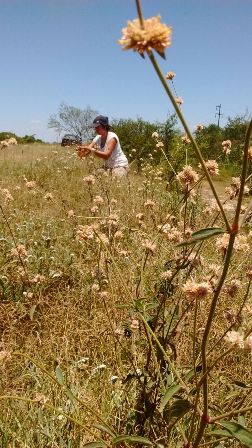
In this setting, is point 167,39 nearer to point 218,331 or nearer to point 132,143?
point 218,331

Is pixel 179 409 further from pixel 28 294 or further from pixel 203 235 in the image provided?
pixel 28 294

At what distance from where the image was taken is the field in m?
1.18

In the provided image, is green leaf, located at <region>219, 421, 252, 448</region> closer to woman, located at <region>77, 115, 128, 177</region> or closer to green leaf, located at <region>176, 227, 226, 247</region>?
green leaf, located at <region>176, 227, 226, 247</region>

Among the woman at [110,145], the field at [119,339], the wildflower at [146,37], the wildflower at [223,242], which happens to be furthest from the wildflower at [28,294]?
the woman at [110,145]

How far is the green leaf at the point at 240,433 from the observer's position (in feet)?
2.80

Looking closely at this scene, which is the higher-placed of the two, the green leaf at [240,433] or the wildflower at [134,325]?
the green leaf at [240,433]

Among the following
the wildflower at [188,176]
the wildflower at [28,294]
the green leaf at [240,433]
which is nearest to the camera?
the green leaf at [240,433]

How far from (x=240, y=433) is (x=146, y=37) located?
78 cm

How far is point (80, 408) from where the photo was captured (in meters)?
1.57

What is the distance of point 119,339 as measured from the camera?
6.51 feet

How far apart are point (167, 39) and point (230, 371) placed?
1.70 m

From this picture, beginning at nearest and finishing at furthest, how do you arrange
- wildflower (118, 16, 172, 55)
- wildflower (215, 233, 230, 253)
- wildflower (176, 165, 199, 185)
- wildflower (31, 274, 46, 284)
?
wildflower (118, 16, 172, 55) → wildflower (215, 233, 230, 253) → wildflower (176, 165, 199, 185) → wildflower (31, 274, 46, 284)

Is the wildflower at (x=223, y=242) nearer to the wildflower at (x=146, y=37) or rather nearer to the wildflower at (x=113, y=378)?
the wildflower at (x=113, y=378)

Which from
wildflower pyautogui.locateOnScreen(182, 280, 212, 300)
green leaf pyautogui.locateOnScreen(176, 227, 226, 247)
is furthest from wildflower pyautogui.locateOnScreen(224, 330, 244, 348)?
green leaf pyautogui.locateOnScreen(176, 227, 226, 247)
